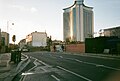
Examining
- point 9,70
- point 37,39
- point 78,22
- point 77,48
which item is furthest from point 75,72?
point 37,39

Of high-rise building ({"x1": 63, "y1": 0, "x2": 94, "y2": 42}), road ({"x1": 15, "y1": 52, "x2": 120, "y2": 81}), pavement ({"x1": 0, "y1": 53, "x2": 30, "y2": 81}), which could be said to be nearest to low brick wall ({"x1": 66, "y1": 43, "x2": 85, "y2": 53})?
pavement ({"x1": 0, "y1": 53, "x2": 30, "y2": 81})

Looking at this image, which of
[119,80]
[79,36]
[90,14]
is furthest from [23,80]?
[90,14]

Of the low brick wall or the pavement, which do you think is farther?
the low brick wall

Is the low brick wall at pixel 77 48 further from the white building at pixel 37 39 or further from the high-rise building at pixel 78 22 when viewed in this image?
the white building at pixel 37 39

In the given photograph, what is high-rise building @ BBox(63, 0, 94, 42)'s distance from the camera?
166375 mm

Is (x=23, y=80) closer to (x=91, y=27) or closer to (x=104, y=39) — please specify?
(x=104, y=39)

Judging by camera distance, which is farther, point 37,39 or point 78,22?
point 37,39

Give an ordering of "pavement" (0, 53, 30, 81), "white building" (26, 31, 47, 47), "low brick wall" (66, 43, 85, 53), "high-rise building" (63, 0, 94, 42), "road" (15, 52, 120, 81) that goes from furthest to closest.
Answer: "white building" (26, 31, 47, 47), "high-rise building" (63, 0, 94, 42), "low brick wall" (66, 43, 85, 53), "pavement" (0, 53, 30, 81), "road" (15, 52, 120, 81)

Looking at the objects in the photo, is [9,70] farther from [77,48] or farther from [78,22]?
[78,22]

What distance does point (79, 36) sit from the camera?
16775 cm

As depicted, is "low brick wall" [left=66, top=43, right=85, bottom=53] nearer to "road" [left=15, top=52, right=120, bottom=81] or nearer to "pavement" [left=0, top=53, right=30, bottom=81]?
"pavement" [left=0, top=53, right=30, bottom=81]

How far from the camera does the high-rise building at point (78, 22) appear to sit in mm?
166375

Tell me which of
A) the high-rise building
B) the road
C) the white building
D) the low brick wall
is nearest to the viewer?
the road

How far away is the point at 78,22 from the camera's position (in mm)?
166625
